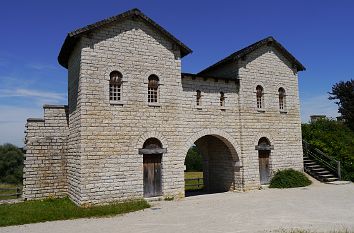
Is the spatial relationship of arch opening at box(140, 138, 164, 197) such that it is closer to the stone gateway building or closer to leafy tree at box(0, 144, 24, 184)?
the stone gateway building

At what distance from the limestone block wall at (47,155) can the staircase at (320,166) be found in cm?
1439

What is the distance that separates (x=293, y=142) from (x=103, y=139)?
11700 millimetres

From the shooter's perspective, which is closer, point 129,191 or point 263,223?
point 263,223

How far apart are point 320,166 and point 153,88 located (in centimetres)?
1229

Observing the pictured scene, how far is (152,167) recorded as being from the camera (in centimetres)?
1478

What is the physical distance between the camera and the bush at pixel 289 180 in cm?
1780

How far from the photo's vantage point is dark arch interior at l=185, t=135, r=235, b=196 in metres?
18.0

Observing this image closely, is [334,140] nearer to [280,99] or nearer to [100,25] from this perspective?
[280,99]

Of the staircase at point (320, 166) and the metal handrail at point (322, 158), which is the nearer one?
the staircase at point (320, 166)

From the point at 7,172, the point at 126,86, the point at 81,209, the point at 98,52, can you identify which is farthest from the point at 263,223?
the point at 7,172

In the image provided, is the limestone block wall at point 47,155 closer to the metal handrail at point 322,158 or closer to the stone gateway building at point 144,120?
the stone gateway building at point 144,120

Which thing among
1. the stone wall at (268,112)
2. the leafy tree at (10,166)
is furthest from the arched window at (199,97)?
the leafy tree at (10,166)

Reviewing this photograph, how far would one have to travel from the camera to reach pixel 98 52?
45.7 feet

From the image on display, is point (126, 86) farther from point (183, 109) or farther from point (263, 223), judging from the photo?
point (263, 223)
